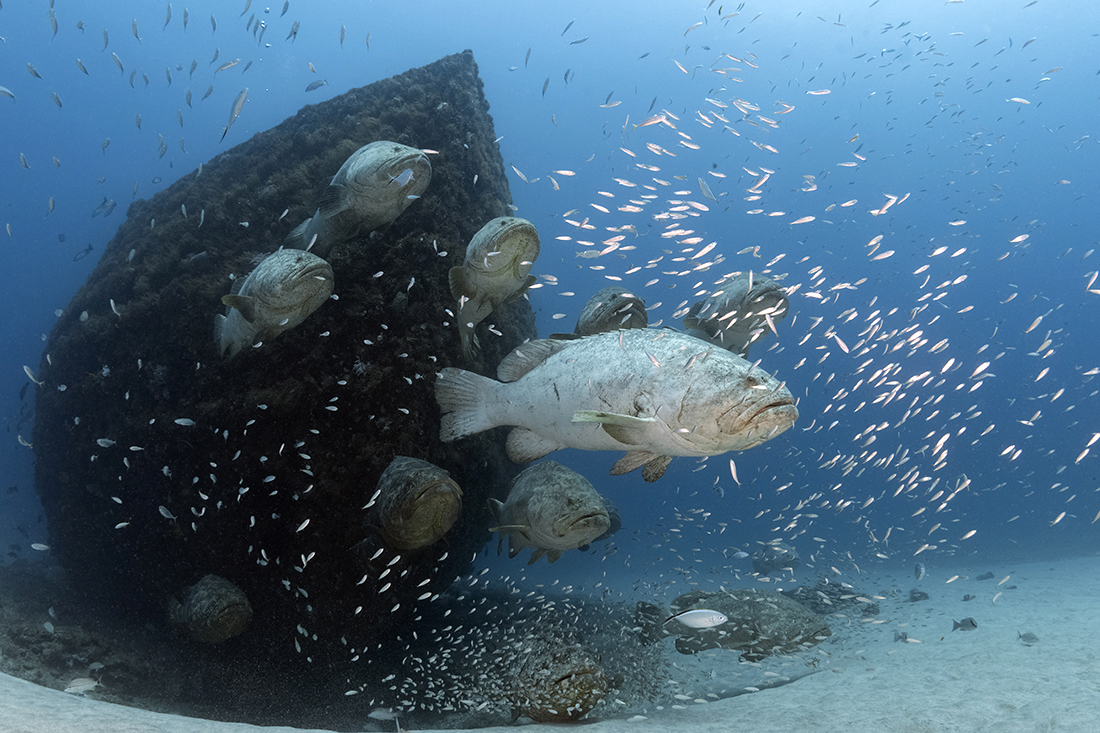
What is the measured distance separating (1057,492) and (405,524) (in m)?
76.1

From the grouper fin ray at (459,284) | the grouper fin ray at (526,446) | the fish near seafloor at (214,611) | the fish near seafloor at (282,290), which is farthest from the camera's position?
the fish near seafloor at (214,611)

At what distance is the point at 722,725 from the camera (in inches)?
172

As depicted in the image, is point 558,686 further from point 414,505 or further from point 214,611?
point 214,611

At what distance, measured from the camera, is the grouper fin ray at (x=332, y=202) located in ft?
18.6

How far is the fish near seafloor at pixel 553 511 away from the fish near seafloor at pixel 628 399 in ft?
2.07

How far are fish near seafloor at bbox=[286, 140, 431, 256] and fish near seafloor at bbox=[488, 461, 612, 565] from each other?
11.6 ft

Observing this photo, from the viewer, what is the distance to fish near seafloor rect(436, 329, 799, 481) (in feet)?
8.94

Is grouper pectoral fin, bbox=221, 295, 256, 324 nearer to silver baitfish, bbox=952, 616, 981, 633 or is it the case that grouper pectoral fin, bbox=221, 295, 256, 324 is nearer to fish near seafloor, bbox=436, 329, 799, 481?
fish near seafloor, bbox=436, 329, 799, 481

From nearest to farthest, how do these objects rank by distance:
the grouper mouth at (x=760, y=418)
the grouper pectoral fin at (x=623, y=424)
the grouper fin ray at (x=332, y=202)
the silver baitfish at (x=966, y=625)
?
the grouper mouth at (x=760, y=418) → the grouper pectoral fin at (x=623, y=424) → the grouper fin ray at (x=332, y=202) → the silver baitfish at (x=966, y=625)

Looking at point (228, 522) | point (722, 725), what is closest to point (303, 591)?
point (228, 522)

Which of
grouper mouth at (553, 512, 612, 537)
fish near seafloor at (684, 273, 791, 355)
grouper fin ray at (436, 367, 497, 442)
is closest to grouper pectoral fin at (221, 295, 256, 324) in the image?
grouper fin ray at (436, 367, 497, 442)

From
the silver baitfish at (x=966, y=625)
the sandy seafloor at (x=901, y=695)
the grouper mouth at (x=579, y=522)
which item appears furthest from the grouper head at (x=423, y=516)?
the silver baitfish at (x=966, y=625)

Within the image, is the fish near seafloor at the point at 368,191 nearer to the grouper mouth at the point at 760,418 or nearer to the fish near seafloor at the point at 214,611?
the fish near seafloor at the point at 214,611

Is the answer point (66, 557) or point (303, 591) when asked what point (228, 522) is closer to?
point (303, 591)
